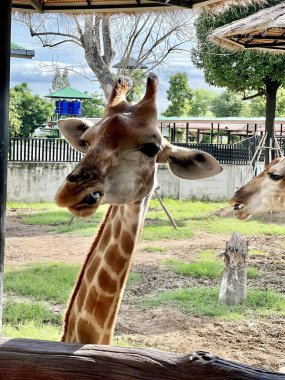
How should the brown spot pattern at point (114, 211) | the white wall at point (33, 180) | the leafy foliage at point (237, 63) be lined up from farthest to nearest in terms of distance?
the white wall at point (33, 180) → the leafy foliage at point (237, 63) → the brown spot pattern at point (114, 211)

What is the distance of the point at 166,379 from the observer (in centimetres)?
146

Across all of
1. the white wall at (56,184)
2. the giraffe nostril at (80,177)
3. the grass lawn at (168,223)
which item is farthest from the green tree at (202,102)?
the giraffe nostril at (80,177)

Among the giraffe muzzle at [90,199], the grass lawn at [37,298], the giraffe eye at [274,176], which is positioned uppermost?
the giraffe muzzle at [90,199]

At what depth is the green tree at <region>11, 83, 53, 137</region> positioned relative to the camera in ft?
82.1

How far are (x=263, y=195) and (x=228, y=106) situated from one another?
138 feet

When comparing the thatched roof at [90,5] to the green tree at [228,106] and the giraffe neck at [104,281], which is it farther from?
the green tree at [228,106]

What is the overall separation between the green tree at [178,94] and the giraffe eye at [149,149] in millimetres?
29697

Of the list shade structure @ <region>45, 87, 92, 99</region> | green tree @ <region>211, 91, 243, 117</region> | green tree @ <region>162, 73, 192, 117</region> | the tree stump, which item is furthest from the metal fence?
green tree @ <region>211, 91, 243, 117</region>

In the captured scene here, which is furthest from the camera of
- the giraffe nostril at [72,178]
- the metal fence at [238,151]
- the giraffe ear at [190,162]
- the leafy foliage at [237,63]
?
the metal fence at [238,151]

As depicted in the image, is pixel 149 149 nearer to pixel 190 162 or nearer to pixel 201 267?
pixel 190 162

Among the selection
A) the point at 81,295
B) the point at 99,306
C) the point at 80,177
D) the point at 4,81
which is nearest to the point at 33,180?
the point at 4,81

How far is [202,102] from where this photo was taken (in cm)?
5109

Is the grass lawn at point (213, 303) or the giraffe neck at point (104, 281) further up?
the giraffe neck at point (104, 281)

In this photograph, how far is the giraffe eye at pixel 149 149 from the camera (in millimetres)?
2584
